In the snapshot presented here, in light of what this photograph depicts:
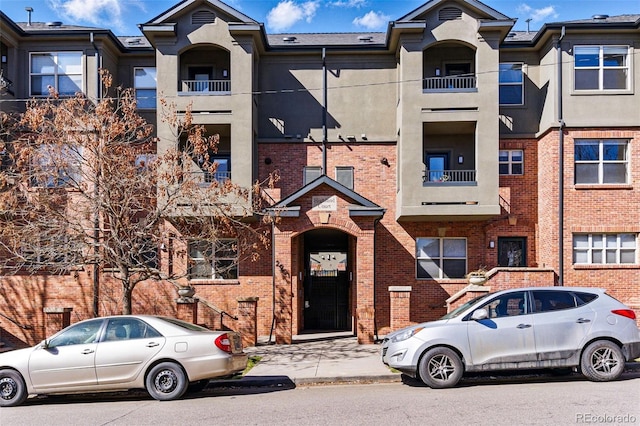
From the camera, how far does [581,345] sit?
1014 centimetres

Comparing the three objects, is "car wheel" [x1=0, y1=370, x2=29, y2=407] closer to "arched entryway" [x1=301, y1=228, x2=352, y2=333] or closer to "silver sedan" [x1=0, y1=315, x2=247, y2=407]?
"silver sedan" [x1=0, y1=315, x2=247, y2=407]

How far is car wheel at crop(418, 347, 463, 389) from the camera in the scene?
397 inches

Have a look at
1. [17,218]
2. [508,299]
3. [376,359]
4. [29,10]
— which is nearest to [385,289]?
[376,359]

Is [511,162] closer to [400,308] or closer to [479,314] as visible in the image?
[400,308]

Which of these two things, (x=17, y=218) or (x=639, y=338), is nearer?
(x=639, y=338)

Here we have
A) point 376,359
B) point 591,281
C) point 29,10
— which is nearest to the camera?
point 376,359

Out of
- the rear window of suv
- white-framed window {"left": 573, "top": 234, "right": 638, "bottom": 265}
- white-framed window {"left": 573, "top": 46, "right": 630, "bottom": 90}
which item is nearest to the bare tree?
the rear window of suv

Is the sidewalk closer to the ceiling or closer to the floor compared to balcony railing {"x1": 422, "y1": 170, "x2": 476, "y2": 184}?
closer to the floor

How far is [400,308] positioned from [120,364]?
777 centimetres

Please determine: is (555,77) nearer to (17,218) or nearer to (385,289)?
(385,289)

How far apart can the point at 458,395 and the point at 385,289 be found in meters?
9.03

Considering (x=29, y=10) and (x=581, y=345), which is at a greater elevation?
(x=29, y=10)

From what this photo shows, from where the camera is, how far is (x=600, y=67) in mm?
17672

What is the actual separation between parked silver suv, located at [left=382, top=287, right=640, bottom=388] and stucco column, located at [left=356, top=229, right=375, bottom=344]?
523 centimetres
